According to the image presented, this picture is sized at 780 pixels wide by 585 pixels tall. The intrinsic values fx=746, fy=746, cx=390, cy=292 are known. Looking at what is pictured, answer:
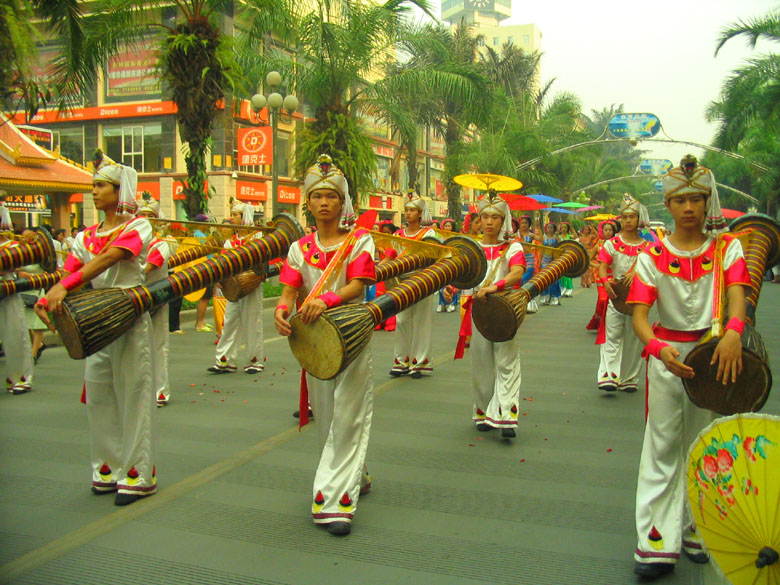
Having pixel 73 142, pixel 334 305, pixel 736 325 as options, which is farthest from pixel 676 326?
pixel 73 142

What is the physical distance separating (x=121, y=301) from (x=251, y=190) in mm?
30803

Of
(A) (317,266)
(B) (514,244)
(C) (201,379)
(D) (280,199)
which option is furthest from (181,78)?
(D) (280,199)

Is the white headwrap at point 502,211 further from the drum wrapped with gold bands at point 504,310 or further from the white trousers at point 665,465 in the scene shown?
the white trousers at point 665,465

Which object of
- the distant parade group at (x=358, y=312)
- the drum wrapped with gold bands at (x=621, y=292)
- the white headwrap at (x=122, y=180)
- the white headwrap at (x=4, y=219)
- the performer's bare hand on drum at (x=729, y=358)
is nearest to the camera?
the performer's bare hand on drum at (x=729, y=358)

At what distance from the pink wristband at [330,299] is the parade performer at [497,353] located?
2.09 m

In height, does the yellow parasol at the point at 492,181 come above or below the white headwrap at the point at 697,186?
above

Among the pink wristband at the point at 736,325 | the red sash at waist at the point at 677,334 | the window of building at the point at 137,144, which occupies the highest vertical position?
the window of building at the point at 137,144

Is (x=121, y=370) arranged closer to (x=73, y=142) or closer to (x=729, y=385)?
(x=729, y=385)

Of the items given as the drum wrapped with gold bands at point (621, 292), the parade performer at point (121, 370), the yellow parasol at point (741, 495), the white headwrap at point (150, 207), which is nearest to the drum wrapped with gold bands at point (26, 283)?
the white headwrap at point (150, 207)

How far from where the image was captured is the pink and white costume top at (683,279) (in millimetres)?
3875

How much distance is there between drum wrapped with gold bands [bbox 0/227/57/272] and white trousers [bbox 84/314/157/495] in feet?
7.14

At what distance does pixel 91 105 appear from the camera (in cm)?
3419

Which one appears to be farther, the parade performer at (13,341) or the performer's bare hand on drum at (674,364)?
the parade performer at (13,341)

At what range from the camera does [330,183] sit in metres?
4.70
